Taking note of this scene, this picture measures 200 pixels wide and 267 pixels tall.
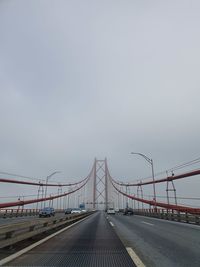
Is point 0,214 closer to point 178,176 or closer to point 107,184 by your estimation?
point 178,176

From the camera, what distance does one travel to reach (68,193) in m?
112

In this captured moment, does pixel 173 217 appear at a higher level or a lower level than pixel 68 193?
lower

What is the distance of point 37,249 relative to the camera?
962 centimetres

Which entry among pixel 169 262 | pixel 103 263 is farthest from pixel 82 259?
pixel 169 262

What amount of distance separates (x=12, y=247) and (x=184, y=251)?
223 inches

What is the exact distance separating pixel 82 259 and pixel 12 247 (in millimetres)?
3059

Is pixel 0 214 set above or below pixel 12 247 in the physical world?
above

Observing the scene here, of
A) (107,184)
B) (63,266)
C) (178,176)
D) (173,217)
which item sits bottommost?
(63,266)

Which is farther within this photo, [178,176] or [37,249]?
[178,176]

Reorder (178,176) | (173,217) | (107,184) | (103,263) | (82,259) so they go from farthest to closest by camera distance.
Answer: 1. (107,184)
2. (178,176)
3. (173,217)
4. (82,259)
5. (103,263)

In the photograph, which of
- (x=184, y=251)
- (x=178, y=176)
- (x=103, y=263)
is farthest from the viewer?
(x=178, y=176)

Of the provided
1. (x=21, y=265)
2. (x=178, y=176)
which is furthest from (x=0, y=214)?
(x=21, y=265)

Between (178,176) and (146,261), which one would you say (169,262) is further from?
(178,176)

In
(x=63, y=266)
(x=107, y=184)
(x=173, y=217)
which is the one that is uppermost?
(x=107, y=184)
